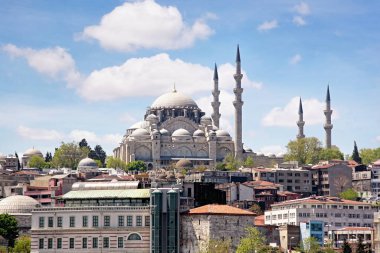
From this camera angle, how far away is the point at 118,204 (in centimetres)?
6731

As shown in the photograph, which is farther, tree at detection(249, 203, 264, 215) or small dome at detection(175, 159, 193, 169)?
small dome at detection(175, 159, 193, 169)

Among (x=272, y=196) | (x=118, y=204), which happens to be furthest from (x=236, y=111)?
(x=118, y=204)

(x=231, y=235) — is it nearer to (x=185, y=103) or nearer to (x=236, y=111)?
(x=236, y=111)

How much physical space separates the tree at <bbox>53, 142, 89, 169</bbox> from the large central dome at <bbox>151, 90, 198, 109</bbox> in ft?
57.3

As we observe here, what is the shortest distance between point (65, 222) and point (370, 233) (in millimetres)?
31563

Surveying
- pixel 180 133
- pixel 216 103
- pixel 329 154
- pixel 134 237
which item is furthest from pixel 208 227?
pixel 216 103

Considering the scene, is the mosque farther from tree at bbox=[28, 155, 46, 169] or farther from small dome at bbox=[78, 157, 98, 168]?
small dome at bbox=[78, 157, 98, 168]

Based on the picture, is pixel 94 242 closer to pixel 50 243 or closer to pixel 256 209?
pixel 50 243

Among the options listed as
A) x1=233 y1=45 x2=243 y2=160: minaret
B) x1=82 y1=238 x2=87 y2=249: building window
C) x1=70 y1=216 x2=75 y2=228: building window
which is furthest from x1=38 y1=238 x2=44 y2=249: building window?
x1=233 y1=45 x2=243 y2=160: minaret

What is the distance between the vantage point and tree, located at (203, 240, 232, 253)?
6259cm

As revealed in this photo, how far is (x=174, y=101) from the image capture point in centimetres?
16612

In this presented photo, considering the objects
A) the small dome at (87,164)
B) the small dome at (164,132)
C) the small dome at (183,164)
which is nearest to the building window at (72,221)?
the small dome at (87,164)

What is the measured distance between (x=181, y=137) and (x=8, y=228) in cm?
7316

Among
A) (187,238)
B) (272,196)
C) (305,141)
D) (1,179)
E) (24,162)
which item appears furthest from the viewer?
(24,162)
